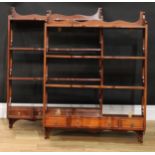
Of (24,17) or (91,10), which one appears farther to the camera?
(91,10)

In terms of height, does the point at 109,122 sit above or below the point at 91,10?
below

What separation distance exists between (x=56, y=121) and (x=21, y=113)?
56cm

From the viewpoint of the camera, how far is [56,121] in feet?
11.2

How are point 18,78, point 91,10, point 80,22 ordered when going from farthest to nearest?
point 91,10, point 18,78, point 80,22

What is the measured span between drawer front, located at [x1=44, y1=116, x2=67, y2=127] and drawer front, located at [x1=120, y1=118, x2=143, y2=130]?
565mm

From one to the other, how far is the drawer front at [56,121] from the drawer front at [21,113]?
428 millimetres

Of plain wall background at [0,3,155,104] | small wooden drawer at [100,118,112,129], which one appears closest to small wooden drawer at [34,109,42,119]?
plain wall background at [0,3,155,104]

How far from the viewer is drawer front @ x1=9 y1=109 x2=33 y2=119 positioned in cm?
379

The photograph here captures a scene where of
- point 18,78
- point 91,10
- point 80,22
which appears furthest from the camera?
point 91,10

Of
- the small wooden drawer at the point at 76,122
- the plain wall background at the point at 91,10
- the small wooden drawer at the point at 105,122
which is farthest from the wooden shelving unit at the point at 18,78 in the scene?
the small wooden drawer at the point at 105,122

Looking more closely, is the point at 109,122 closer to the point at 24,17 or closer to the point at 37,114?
the point at 37,114

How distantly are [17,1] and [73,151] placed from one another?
6.33ft

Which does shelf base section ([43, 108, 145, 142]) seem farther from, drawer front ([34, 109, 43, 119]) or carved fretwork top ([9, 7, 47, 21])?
carved fretwork top ([9, 7, 47, 21])

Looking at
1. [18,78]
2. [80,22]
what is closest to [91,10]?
[80,22]
